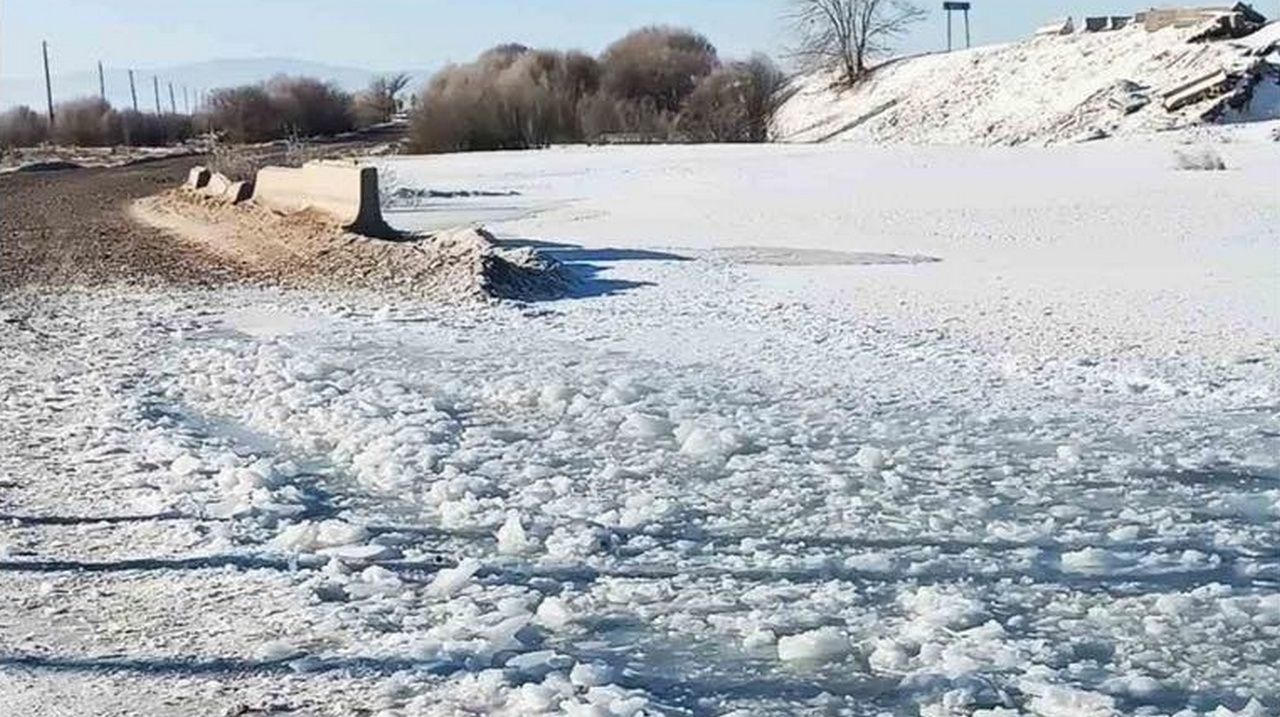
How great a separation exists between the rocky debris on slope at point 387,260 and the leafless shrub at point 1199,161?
2043 centimetres

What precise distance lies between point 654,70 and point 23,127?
38.2 metres

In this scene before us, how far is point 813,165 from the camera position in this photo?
41406 millimetres

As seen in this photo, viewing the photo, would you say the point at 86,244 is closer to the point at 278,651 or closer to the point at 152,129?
the point at 278,651

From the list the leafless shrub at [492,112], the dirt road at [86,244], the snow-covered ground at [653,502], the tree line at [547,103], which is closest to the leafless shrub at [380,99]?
the tree line at [547,103]

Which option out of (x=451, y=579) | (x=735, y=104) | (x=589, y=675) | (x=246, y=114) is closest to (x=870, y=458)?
(x=451, y=579)

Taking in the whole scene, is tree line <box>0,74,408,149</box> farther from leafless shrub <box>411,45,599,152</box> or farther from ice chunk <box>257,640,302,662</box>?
ice chunk <box>257,640,302,662</box>

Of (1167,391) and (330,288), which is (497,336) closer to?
(330,288)

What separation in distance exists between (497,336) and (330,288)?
4.18m

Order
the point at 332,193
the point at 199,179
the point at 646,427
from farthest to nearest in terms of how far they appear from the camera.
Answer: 1. the point at 199,179
2. the point at 332,193
3. the point at 646,427

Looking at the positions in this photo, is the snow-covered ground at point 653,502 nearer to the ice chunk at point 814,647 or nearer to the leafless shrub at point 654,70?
the ice chunk at point 814,647

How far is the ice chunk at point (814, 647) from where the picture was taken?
534 centimetres

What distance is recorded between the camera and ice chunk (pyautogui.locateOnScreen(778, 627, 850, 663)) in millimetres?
5336

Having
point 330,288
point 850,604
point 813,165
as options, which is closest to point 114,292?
point 330,288

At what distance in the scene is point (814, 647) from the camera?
5.38m
